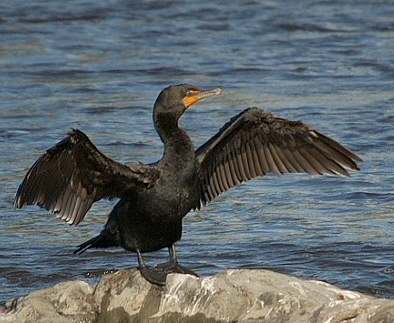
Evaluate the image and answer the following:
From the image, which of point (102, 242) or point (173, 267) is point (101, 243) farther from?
point (173, 267)

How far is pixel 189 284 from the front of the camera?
7.91m

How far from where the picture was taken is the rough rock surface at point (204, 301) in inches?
284

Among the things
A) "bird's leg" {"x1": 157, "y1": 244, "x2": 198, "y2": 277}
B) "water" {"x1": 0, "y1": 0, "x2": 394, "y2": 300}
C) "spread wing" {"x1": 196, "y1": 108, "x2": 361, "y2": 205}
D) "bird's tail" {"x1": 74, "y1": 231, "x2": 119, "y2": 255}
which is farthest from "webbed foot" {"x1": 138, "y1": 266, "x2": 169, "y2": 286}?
"water" {"x1": 0, "y1": 0, "x2": 394, "y2": 300}

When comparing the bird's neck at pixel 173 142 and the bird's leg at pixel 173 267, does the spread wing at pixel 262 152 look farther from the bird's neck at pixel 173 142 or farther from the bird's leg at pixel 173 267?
the bird's leg at pixel 173 267

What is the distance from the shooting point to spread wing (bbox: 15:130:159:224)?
27.1 feet

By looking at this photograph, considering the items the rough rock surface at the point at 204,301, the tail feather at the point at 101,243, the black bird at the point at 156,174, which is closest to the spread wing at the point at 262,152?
the black bird at the point at 156,174

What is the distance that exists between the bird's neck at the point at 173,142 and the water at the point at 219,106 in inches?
60.1

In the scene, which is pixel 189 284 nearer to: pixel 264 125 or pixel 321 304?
pixel 321 304

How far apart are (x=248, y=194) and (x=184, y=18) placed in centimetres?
930

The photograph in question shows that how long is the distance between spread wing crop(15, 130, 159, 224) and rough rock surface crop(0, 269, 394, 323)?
537mm

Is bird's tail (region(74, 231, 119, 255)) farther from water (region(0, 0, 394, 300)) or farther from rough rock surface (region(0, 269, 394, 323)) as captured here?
water (region(0, 0, 394, 300))

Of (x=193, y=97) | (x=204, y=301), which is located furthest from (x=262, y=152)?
(x=204, y=301)

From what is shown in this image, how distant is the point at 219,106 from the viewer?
49.5 feet

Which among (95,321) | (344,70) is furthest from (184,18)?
(95,321)
